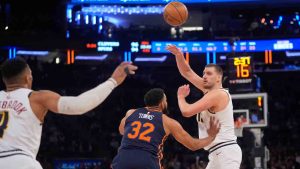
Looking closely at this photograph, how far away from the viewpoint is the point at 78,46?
22.7m

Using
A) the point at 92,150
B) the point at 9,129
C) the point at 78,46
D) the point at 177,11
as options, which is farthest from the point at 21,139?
the point at 92,150

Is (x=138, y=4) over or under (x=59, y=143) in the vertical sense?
over

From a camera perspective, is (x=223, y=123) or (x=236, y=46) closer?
(x=223, y=123)

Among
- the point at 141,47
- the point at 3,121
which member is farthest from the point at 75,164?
the point at 3,121

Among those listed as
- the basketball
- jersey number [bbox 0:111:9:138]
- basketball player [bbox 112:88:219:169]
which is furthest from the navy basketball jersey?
the basketball

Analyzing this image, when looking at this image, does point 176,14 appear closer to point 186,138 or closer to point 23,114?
point 186,138

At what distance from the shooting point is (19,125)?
4.90m

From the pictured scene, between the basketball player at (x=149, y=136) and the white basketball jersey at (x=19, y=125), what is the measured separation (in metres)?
1.78

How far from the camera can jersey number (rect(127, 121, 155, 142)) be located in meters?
6.64

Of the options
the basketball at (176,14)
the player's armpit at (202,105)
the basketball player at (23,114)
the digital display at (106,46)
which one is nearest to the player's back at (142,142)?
the player's armpit at (202,105)

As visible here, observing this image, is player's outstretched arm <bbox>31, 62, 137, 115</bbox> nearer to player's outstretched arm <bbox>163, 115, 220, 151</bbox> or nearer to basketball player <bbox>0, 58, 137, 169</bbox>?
basketball player <bbox>0, 58, 137, 169</bbox>

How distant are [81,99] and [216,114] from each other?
3.15m

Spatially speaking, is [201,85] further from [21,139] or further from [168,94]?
[168,94]

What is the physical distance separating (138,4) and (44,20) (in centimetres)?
419
